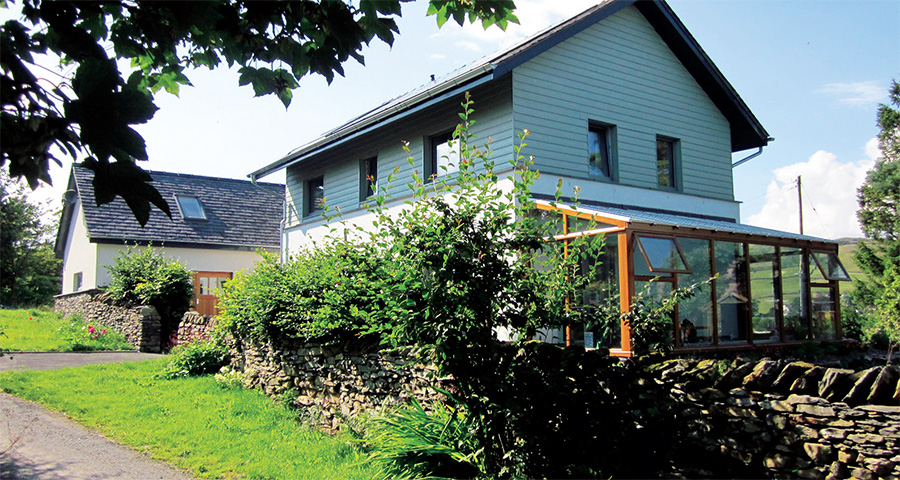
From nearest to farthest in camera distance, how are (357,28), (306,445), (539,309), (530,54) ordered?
(357,28) < (539,309) < (306,445) < (530,54)

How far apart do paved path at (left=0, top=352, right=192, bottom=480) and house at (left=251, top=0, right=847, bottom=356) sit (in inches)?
255

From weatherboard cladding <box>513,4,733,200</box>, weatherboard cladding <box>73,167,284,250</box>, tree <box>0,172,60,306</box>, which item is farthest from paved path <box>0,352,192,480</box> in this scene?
tree <box>0,172,60,306</box>

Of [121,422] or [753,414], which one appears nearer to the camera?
[753,414]

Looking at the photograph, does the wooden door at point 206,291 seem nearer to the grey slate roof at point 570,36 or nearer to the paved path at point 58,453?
the grey slate roof at point 570,36

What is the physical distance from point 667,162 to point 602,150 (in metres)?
2.25

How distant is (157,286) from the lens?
18359mm

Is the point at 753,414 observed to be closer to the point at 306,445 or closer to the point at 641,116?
the point at 306,445

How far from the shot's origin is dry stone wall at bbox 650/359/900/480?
4688 mm

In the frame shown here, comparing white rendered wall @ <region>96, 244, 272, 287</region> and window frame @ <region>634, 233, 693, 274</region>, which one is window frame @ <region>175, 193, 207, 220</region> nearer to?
white rendered wall @ <region>96, 244, 272, 287</region>

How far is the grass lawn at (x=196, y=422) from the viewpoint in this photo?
664 cm

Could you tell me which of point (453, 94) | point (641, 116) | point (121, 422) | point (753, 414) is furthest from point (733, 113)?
point (121, 422)

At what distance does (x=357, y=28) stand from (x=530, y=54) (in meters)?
9.68

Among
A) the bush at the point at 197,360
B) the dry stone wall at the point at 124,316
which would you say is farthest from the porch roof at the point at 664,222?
the dry stone wall at the point at 124,316

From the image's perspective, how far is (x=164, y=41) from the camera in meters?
3.00
